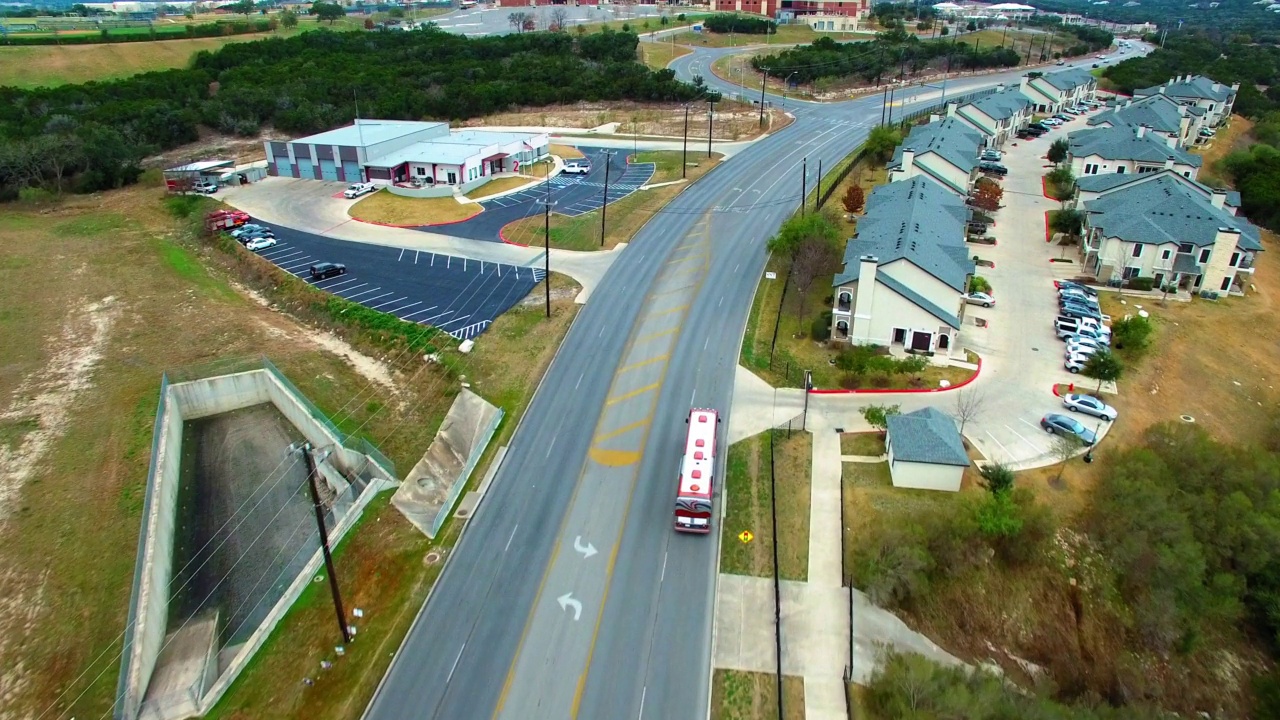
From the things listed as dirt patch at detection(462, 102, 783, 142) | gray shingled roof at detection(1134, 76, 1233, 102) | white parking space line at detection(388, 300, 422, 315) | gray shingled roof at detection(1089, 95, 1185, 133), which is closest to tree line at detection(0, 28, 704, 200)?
dirt patch at detection(462, 102, 783, 142)

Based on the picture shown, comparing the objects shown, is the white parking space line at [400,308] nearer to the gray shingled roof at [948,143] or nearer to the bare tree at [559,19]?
the gray shingled roof at [948,143]

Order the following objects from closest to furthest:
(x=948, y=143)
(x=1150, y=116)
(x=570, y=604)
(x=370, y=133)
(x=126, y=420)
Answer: (x=570, y=604)
(x=126, y=420)
(x=948, y=143)
(x=370, y=133)
(x=1150, y=116)

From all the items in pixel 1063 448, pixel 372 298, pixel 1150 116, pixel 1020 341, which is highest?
pixel 1150 116

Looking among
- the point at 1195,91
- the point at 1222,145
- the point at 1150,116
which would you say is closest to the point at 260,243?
the point at 1150,116

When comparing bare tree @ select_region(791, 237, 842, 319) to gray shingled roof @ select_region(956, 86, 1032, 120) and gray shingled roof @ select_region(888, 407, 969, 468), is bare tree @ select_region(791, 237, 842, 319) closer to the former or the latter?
gray shingled roof @ select_region(888, 407, 969, 468)

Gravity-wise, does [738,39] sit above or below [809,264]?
above

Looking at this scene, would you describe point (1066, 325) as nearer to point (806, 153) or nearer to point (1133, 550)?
point (1133, 550)

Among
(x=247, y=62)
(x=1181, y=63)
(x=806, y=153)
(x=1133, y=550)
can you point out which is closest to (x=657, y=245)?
(x=806, y=153)

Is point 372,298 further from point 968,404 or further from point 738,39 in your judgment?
point 738,39
